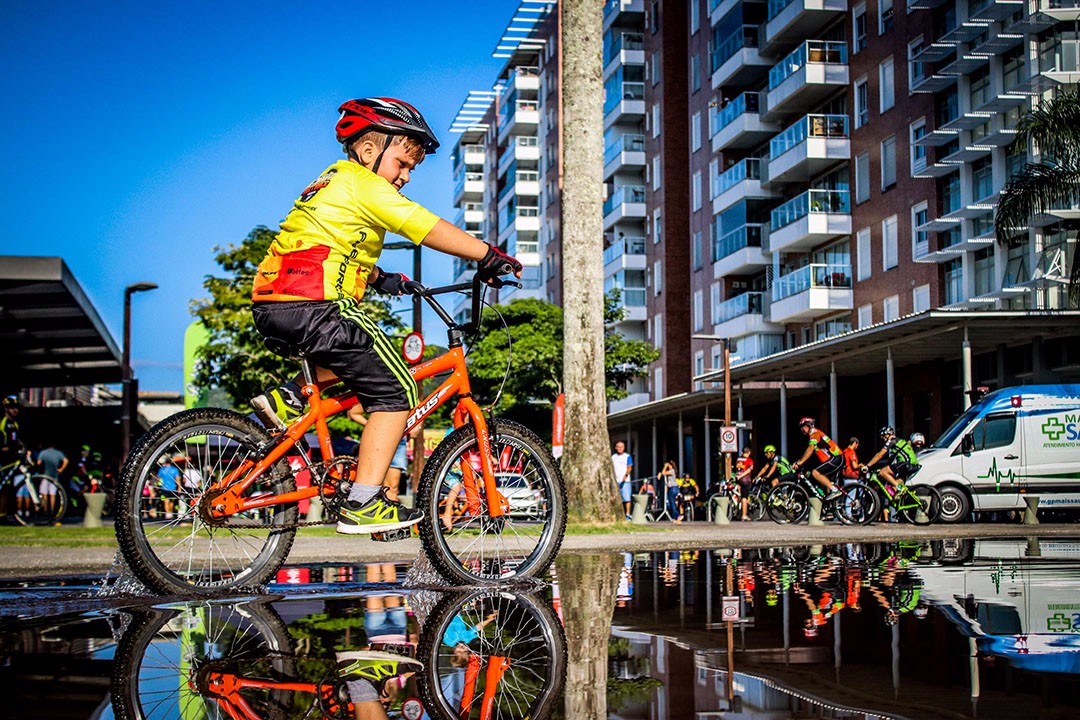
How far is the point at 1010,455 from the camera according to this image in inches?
889

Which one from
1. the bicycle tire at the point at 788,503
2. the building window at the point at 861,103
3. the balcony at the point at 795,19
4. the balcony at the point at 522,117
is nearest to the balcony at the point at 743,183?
the balcony at the point at 795,19

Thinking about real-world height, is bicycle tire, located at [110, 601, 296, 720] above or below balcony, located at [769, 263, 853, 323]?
below

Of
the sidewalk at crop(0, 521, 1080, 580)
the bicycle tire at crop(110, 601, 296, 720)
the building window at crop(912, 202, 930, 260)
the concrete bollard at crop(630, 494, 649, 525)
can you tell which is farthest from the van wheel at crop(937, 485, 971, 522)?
the bicycle tire at crop(110, 601, 296, 720)

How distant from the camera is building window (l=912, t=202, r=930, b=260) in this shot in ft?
131

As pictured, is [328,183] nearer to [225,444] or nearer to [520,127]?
[225,444]

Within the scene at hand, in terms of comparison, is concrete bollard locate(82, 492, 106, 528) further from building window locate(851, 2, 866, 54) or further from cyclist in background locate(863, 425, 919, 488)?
building window locate(851, 2, 866, 54)

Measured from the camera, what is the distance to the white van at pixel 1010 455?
22.3 meters

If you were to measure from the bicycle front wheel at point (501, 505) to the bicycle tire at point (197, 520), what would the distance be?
0.66 meters

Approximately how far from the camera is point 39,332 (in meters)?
33.7

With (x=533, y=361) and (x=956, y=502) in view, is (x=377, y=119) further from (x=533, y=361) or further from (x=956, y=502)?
(x=533, y=361)

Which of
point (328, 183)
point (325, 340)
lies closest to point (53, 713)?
point (325, 340)

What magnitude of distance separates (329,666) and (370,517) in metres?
1.65

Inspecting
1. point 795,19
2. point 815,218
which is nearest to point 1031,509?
point 815,218

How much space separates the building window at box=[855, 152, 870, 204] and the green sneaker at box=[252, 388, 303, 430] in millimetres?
40578
